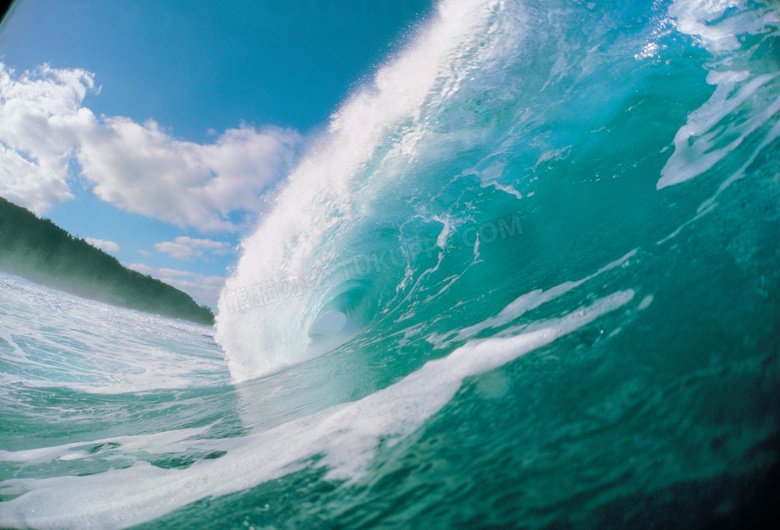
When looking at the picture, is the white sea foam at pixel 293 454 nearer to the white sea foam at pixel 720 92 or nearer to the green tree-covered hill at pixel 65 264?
the white sea foam at pixel 720 92

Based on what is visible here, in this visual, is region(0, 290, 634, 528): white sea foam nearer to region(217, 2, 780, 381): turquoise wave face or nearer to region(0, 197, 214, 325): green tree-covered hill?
region(217, 2, 780, 381): turquoise wave face

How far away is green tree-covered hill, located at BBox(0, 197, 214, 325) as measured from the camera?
540cm

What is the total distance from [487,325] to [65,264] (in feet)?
29.5

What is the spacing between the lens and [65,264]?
7375mm

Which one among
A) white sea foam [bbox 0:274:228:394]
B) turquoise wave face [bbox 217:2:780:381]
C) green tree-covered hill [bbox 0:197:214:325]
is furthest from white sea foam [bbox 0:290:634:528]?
green tree-covered hill [bbox 0:197:214:325]

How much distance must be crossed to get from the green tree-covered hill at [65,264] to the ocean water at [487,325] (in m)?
0.96

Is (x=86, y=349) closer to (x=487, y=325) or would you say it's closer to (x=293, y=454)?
(x=293, y=454)

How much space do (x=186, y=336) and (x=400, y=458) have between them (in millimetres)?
10304

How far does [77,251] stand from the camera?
21.4 feet

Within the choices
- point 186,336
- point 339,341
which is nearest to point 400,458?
point 339,341

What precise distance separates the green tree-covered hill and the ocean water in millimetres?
959

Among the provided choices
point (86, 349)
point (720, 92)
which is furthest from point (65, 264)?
point (720, 92)

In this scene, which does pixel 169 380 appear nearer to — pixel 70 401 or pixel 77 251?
pixel 70 401

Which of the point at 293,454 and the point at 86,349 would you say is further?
the point at 86,349
